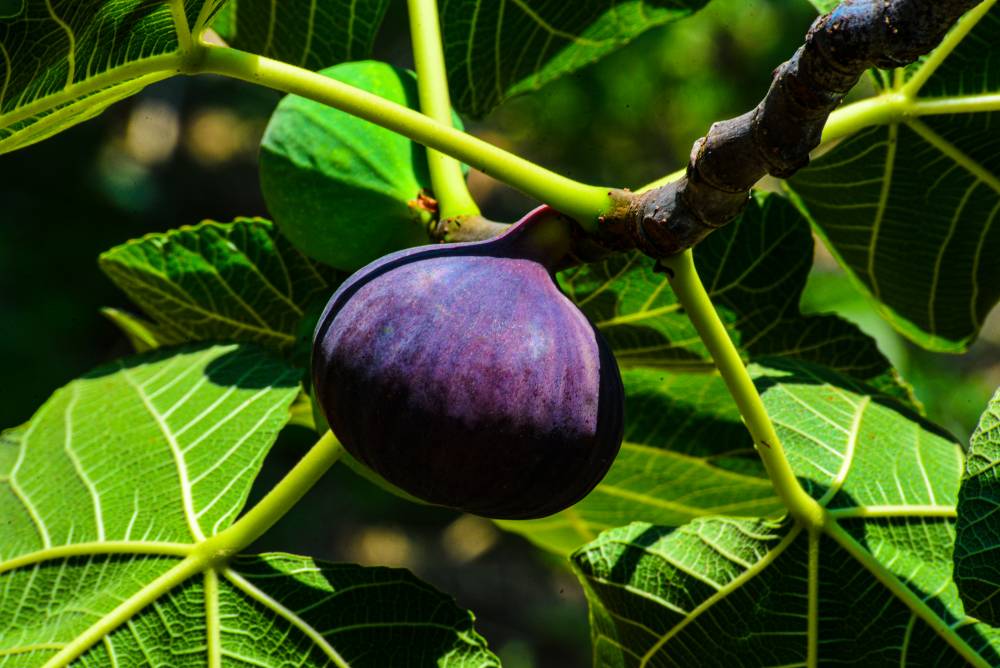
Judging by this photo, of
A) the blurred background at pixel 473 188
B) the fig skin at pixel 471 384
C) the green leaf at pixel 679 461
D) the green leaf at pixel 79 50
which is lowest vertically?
the blurred background at pixel 473 188

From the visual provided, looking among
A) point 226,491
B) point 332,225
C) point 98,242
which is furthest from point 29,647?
point 98,242

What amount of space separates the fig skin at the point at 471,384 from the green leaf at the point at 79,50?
225 millimetres

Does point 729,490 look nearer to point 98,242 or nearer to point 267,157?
point 267,157

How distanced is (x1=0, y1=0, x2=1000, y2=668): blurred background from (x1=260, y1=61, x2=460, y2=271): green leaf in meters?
1.40

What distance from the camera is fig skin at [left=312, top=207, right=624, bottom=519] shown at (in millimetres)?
709

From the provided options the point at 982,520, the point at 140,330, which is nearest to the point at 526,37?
the point at 140,330

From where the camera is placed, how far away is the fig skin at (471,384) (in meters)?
0.71

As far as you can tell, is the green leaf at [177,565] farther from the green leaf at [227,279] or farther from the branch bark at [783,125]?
the branch bark at [783,125]

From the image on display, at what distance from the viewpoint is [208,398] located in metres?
1.17

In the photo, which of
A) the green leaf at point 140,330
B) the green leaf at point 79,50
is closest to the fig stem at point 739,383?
the green leaf at point 79,50

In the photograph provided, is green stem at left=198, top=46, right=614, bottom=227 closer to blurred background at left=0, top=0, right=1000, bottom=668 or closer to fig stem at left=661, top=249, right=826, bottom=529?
fig stem at left=661, top=249, right=826, bottom=529

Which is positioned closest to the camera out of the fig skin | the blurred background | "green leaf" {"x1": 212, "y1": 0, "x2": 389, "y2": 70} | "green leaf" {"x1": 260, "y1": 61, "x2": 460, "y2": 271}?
the fig skin

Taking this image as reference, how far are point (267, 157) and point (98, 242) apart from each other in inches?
94.8

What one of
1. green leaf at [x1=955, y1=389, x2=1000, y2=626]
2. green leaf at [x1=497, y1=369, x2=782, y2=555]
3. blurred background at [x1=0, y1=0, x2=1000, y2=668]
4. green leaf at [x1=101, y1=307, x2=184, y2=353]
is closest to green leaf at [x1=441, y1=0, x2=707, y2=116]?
green leaf at [x1=497, y1=369, x2=782, y2=555]
